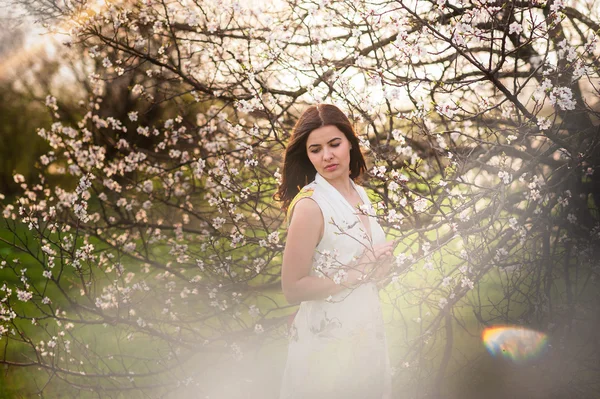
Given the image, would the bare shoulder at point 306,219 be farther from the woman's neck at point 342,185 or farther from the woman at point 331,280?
the woman's neck at point 342,185

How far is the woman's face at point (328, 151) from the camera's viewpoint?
2.60m

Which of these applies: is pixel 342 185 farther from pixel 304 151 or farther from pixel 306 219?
pixel 306 219

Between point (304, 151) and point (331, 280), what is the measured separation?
70 cm

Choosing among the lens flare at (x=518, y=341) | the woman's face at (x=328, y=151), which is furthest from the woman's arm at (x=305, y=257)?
the lens flare at (x=518, y=341)

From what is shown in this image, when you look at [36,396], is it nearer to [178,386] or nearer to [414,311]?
[178,386]

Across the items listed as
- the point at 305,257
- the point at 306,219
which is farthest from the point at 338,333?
the point at 306,219

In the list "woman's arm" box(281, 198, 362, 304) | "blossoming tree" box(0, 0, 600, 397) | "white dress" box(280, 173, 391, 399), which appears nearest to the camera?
"woman's arm" box(281, 198, 362, 304)

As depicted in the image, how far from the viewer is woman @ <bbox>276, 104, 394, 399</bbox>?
7.87 ft

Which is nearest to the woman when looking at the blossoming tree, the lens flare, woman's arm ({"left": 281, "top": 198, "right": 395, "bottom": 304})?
woman's arm ({"left": 281, "top": 198, "right": 395, "bottom": 304})

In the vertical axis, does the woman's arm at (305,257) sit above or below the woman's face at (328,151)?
below

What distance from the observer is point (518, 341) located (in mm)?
4535

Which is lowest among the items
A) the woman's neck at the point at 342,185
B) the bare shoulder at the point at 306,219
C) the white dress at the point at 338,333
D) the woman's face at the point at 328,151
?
the white dress at the point at 338,333

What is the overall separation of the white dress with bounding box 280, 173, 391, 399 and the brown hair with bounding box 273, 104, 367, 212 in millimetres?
273

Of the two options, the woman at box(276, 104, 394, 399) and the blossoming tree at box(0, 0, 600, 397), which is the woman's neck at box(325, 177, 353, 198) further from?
the blossoming tree at box(0, 0, 600, 397)
